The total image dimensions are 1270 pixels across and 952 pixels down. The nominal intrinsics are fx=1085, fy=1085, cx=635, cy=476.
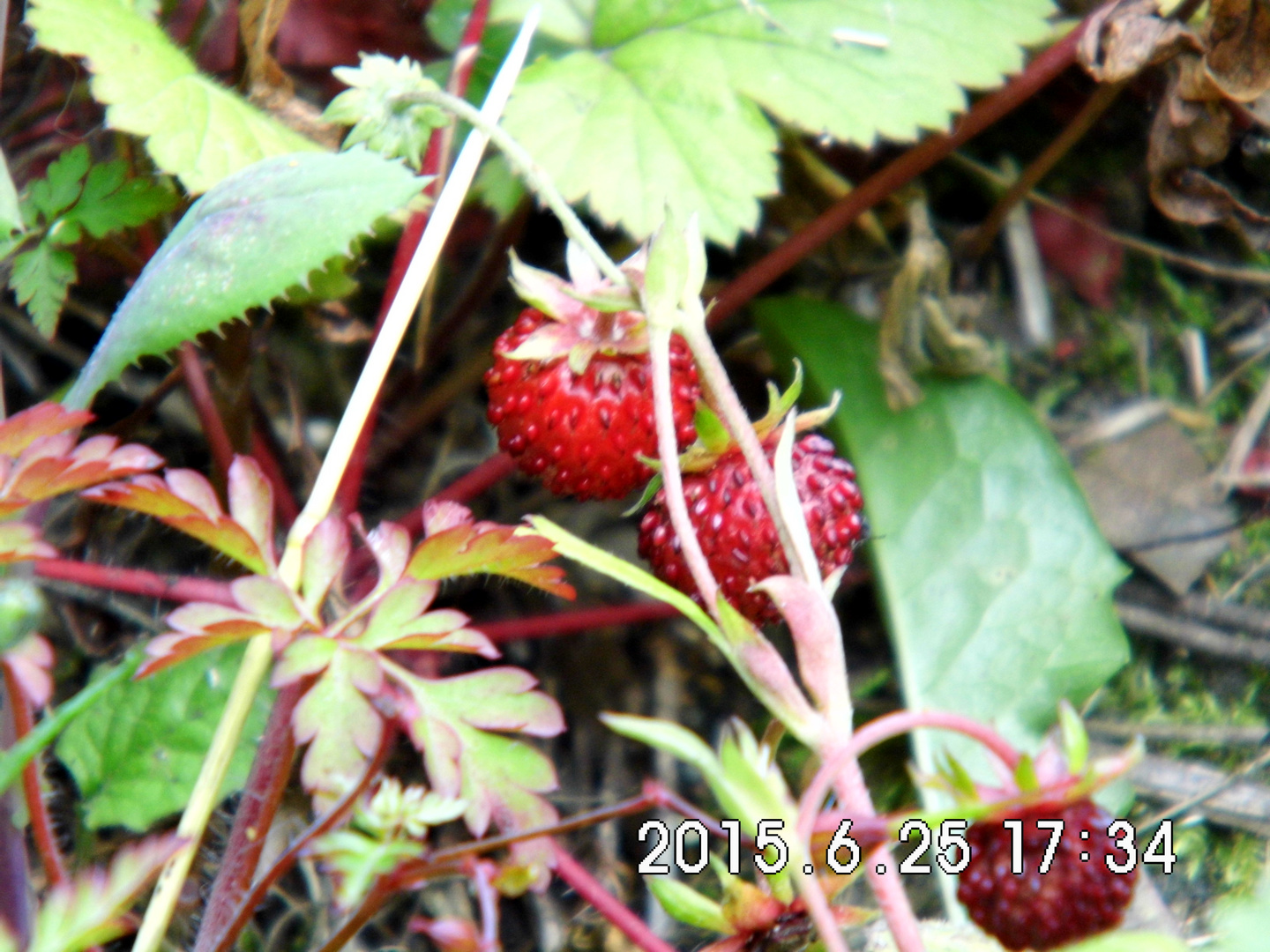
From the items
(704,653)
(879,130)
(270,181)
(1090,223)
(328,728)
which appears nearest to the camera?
(328,728)

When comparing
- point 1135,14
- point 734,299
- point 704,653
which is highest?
point 1135,14

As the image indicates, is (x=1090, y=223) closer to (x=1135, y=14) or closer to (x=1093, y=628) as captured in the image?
(x=1135, y=14)

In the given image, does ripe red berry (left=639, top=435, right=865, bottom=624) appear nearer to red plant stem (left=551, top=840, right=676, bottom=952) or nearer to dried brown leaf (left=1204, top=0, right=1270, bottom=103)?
red plant stem (left=551, top=840, right=676, bottom=952)

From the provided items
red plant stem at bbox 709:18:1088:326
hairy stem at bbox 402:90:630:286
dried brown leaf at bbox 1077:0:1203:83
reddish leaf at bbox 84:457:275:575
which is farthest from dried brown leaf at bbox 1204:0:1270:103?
reddish leaf at bbox 84:457:275:575

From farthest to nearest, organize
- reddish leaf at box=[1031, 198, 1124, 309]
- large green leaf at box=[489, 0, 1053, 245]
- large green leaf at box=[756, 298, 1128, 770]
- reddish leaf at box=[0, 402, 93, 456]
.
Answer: reddish leaf at box=[1031, 198, 1124, 309]
large green leaf at box=[756, 298, 1128, 770]
large green leaf at box=[489, 0, 1053, 245]
reddish leaf at box=[0, 402, 93, 456]

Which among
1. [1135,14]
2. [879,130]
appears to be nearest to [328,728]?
[879,130]

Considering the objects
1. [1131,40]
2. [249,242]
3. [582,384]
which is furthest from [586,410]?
[1131,40]
